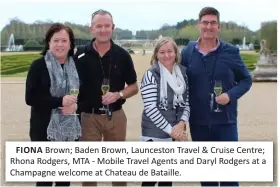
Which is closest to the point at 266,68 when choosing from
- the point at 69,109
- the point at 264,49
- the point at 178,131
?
the point at 264,49

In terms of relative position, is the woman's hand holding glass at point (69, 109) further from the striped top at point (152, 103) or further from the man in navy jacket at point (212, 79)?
the man in navy jacket at point (212, 79)

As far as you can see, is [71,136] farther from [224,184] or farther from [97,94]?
[224,184]

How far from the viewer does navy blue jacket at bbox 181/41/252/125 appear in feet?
15.9

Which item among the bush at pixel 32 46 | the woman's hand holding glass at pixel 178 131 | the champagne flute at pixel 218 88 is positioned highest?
the bush at pixel 32 46

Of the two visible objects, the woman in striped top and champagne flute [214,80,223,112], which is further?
champagne flute [214,80,223,112]

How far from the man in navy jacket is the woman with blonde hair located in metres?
0.16

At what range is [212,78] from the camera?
15.9ft

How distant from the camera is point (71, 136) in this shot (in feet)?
16.3

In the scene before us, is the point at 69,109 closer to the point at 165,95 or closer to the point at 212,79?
the point at 165,95

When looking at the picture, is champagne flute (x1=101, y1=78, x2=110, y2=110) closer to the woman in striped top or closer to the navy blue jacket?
the woman in striped top

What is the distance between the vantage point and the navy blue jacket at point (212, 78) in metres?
4.84

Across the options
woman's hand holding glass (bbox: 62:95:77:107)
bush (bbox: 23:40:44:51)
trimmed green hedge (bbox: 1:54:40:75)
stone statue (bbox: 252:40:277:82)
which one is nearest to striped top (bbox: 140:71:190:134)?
woman's hand holding glass (bbox: 62:95:77:107)
